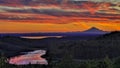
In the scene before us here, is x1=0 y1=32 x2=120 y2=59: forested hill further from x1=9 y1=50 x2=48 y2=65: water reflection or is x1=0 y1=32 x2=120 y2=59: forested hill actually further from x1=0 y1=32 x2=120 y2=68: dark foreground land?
x1=9 y1=50 x2=48 y2=65: water reflection

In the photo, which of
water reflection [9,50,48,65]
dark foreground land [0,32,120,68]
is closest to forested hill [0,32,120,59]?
dark foreground land [0,32,120,68]

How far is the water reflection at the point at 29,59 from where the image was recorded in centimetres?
897

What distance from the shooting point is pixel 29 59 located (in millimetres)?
9039


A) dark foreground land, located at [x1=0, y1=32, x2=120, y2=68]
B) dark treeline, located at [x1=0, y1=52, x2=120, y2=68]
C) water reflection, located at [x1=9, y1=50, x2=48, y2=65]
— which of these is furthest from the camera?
dark foreground land, located at [x1=0, y1=32, x2=120, y2=68]

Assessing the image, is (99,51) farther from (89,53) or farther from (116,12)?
(116,12)

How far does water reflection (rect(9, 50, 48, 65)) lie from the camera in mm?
8969

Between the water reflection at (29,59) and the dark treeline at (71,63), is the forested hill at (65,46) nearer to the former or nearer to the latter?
the water reflection at (29,59)

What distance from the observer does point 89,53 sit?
9.57 m

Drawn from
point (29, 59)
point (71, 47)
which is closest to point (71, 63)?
point (29, 59)

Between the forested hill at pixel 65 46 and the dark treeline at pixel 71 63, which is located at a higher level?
the forested hill at pixel 65 46

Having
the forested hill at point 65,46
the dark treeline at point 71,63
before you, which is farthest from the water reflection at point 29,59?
the forested hill at point 65,46

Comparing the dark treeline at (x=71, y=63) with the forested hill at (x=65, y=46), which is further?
the forested hill at (x=65, y=46)

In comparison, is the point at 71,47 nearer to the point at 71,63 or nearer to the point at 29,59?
the point at 29,59

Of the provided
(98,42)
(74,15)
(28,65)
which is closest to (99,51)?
(98,42)
